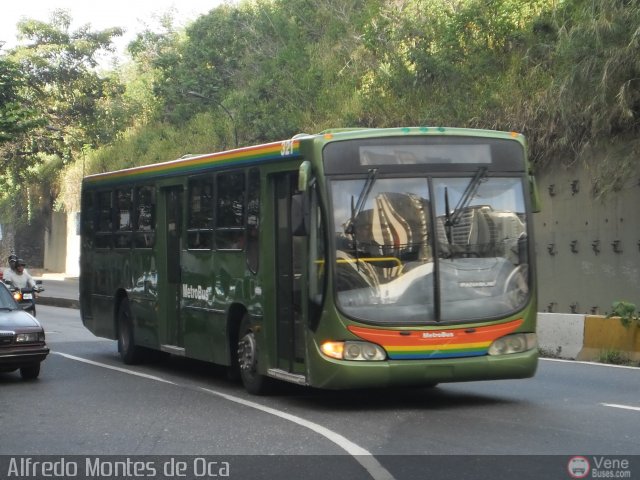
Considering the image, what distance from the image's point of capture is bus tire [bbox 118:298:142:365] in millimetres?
17375

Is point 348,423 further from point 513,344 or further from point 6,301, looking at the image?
point 6,301

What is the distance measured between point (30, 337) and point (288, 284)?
13.5 ft

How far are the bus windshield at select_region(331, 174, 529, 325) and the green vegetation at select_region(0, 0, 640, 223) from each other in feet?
31.3

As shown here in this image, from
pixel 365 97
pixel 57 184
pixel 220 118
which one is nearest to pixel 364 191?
pixel 365 97

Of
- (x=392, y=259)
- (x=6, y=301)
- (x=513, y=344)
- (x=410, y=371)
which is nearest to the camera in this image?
(x=410, y=371)

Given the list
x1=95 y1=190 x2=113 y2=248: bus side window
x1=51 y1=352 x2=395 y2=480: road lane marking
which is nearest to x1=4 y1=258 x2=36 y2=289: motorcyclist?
x1=95 y1=190 x2=113 y2=248: bus side window

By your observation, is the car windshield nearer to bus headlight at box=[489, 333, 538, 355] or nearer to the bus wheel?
the bus wheel

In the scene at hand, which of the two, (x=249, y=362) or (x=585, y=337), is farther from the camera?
(x=585, y=337)

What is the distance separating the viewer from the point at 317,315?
11.4 m

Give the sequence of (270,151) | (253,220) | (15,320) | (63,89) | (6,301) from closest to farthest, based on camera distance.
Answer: (270,151)
(253,220)
(15,320)
(6,301)
(63,89)

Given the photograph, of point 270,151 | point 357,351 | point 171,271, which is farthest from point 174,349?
point 357,351

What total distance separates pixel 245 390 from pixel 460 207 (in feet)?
12.3

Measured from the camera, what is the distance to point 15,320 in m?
15.0

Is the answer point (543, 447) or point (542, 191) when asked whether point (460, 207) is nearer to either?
point (543, 447)
